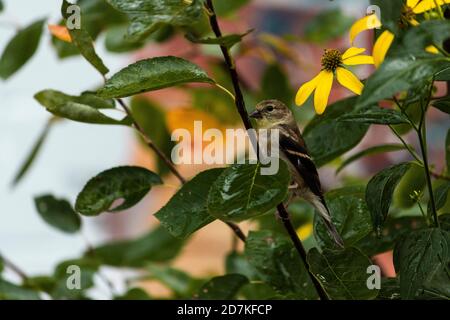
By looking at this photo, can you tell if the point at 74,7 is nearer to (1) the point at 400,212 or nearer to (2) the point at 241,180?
Result: (2) the point at 241,180

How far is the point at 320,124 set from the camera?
1.73 feet

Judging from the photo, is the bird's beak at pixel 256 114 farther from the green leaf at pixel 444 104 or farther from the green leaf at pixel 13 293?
the green leaf at pixel 13 293

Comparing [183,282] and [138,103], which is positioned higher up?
[138,103]

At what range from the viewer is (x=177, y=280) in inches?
29.1

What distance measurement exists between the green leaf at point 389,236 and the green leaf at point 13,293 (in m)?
0.27

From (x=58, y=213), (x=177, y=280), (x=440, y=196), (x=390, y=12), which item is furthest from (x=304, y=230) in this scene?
(x=390, y=12)

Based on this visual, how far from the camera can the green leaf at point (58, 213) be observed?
694 millimetres

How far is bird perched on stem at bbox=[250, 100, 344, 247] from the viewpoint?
460 mm

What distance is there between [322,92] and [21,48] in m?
0.35

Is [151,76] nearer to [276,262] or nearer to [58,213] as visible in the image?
[276,262]

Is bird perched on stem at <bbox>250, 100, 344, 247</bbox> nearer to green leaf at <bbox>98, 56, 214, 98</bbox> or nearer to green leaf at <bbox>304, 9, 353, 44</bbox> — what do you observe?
green leaf at <bbox>98, 56, 214, 98</bbox>

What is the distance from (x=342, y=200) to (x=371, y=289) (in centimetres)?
9

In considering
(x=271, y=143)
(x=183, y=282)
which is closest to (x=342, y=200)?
(x=271, y=143)

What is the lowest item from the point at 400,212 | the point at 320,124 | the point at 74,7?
the point at 400,212
